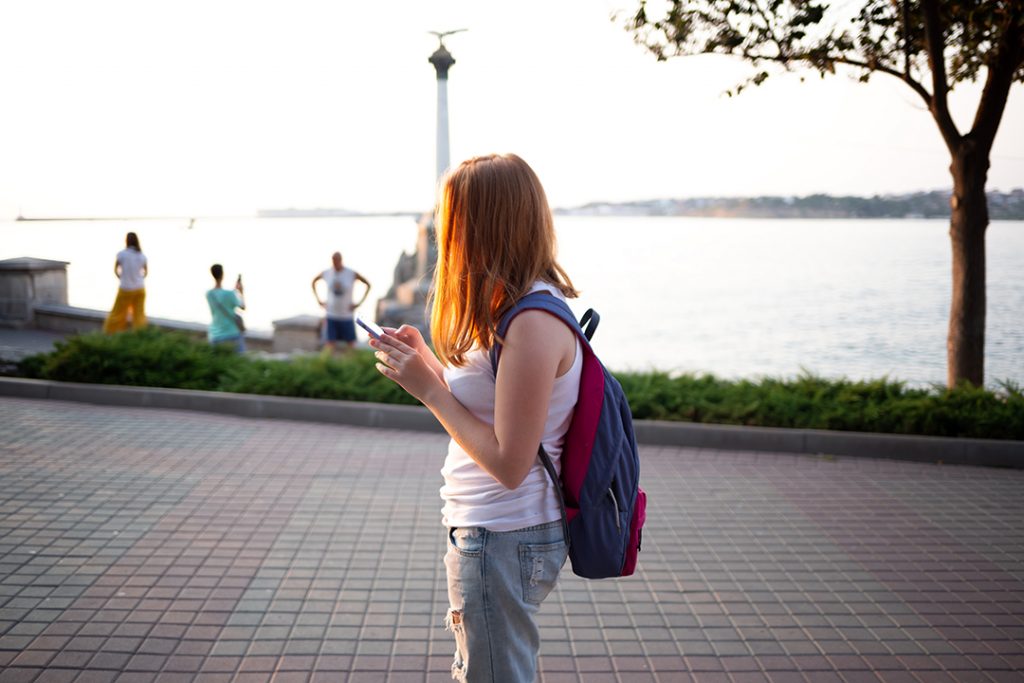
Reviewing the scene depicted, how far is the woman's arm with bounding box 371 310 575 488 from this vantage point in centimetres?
187

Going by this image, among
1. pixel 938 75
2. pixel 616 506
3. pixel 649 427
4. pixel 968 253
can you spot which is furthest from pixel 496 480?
pixel 938 75

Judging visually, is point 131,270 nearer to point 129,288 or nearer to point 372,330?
point 129,288

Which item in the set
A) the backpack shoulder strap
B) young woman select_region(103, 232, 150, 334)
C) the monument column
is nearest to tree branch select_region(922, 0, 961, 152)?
the monument column

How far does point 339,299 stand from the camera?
11977mm

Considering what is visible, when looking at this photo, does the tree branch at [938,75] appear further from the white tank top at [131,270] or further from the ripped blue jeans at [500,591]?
the white tank top at [131,270]

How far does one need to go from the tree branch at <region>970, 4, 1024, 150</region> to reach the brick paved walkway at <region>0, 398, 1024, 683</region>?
3.71m

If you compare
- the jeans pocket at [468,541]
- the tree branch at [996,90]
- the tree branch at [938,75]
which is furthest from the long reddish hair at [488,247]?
the tree branch at [996,90]

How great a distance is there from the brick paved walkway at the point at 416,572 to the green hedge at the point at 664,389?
2.39ft

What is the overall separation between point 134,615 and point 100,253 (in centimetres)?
3161

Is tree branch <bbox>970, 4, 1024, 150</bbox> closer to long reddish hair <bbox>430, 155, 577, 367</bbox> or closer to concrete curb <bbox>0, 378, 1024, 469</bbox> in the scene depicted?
concrete curb <bbox>0, 378, 1024, 469</bbox>

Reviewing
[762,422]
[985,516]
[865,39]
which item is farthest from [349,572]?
[865,39]

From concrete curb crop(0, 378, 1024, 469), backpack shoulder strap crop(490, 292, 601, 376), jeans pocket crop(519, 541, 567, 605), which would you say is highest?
backpack shoulder strap crop(490, 292, 601, 376)

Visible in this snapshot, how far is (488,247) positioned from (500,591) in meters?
0.74

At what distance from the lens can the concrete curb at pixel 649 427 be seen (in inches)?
298
